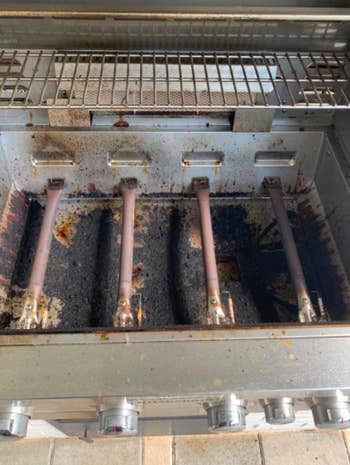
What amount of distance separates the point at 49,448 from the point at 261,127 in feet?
4.10

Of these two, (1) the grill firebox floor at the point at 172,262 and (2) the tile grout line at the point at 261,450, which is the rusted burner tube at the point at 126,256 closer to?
(1) the grill firebox floor at the point at 172,262

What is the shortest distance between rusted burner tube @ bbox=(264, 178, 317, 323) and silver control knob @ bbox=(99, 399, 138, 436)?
1.25 feet

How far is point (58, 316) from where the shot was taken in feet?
2.58

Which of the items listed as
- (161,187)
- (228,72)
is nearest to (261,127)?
(228,72)

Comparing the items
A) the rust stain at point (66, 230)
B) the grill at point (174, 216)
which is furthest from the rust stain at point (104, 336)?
the rust stain at point (66, 230)

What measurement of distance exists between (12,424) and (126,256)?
368 mm

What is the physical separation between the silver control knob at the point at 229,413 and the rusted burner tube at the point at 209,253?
0.52ft

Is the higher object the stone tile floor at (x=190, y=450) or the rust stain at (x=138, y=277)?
the rust stain at (x=138, y=277)

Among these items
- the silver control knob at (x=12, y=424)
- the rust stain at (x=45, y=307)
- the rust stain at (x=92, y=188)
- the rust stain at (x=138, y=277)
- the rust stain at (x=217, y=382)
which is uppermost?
the rust stain at (x=92, y=188)

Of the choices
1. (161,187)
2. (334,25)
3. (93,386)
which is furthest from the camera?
(161,187)

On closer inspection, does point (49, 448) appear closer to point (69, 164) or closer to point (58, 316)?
point (58, 316)

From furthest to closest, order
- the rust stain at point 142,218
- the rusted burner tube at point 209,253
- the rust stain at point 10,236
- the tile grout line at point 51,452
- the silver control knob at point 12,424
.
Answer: the tile grout line at point 51,452 → the rust stain at point 142,218 → the rust stain at point 10,236 → the rusted burner tube at point 209,253 → the silver control knob at point 12,424

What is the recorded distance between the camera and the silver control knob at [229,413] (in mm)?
544

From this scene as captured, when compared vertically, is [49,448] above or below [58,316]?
below
